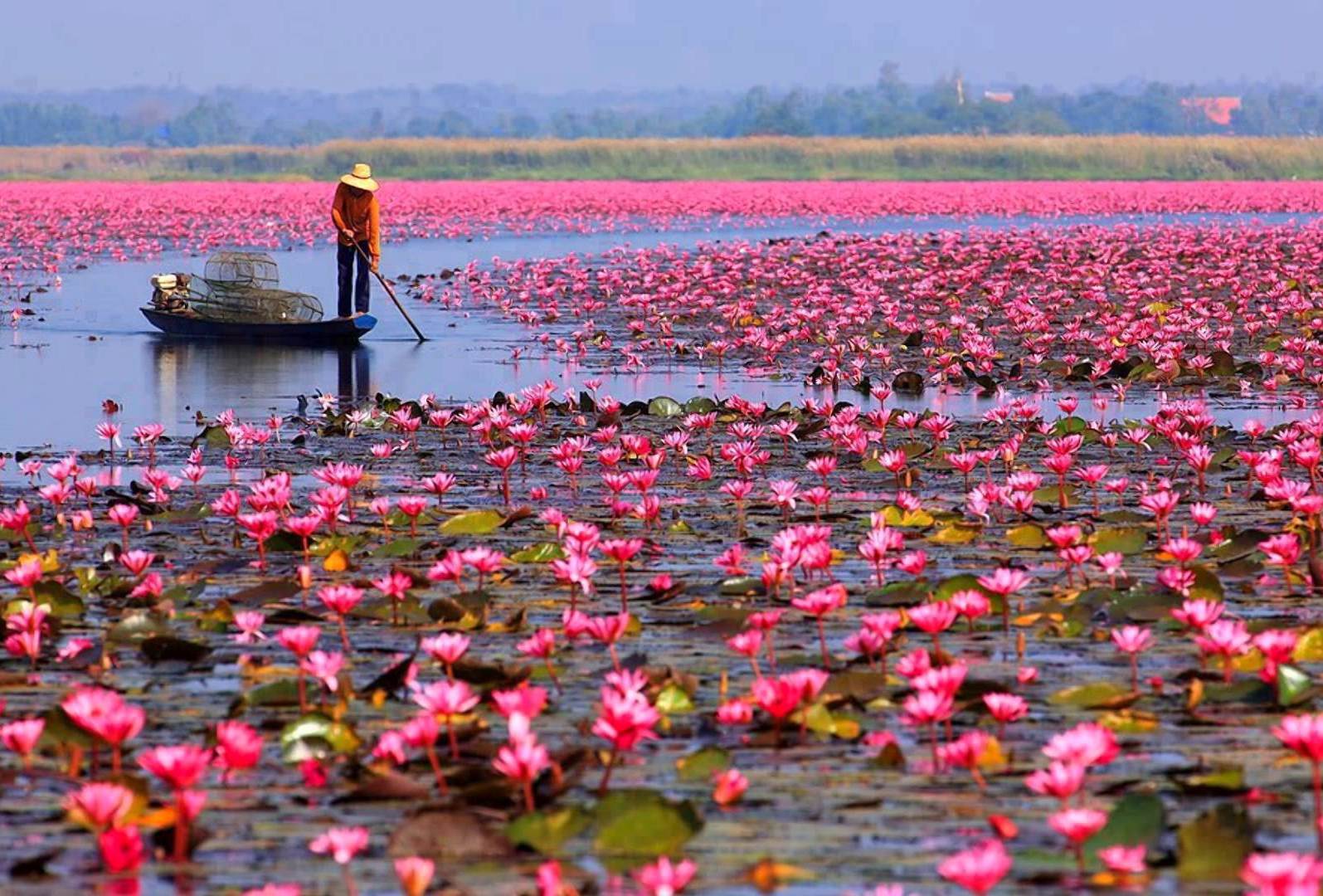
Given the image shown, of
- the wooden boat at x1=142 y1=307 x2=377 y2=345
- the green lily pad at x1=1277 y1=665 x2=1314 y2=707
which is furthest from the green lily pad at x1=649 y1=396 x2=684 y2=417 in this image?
the green lily pad at x1=1277 y1=665 x2=1314 y2=707

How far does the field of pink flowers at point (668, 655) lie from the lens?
4.42 m

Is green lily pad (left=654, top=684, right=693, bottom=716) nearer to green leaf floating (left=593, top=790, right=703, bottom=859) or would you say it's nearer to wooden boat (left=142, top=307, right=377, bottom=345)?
green leaf floating (left=593, top=790, right=703, bottom=859)

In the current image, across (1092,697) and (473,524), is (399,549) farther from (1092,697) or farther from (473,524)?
(1092,697)

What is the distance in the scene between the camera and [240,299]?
1998 centimetres

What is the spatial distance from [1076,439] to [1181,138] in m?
81.2

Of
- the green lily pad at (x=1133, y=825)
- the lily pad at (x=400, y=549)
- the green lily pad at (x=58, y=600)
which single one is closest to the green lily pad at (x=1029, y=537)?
the lily pad at (x=400, y=549)

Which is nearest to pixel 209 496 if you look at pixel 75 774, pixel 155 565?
pixel 155 565

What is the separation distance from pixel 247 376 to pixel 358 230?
11.2ft

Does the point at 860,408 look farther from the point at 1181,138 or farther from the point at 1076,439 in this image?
the point at 1181,138

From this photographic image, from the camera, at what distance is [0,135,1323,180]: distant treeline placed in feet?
269

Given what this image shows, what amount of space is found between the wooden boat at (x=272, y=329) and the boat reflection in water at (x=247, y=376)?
10 centimetres

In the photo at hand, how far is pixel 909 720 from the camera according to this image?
5250 mm

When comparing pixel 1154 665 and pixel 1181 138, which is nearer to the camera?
pixel 1154 665

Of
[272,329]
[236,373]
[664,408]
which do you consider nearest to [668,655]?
[664,408]
